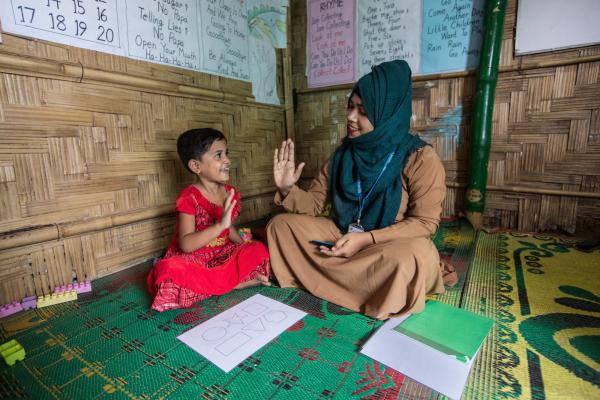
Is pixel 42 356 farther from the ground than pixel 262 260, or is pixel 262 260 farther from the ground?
pixel 262 260

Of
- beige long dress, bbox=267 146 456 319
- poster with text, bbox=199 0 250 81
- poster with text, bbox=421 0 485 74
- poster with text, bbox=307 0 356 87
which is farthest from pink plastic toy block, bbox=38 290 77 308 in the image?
poster with text, bbox=421 0 485 74

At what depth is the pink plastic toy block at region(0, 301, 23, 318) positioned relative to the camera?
3.89 feet

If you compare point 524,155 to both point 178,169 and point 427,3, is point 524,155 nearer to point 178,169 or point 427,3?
point 427,3

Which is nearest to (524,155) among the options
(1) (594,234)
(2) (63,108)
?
(1) (594,234)

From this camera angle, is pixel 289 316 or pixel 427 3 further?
pixel 427 3

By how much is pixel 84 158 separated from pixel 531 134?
2574 mm

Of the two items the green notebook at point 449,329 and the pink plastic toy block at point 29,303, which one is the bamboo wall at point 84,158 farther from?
the green notebook at point 449,329

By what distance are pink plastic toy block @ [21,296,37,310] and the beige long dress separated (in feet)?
3.21

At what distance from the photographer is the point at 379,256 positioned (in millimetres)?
1120

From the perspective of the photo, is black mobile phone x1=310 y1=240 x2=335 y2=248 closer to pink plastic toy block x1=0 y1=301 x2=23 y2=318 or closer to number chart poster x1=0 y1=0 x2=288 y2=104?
pink plastic toy block x1=0 y1=301 x2=23 y2=318

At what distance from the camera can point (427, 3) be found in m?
2.17

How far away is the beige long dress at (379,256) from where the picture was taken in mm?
1096

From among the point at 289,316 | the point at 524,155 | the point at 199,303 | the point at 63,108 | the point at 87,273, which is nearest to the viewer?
the point at 289,316

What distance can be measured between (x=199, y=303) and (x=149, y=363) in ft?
1.17
